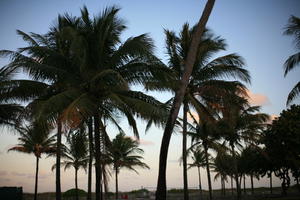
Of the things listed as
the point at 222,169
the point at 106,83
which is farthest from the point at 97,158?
the point at 222,169

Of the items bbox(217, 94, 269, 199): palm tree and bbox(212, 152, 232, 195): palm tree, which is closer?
bbox(217, 94, 269, 199): palm tree

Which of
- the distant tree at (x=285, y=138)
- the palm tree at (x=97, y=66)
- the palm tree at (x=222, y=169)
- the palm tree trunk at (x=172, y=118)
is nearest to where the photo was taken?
the palm tree trunk at (x=172, y=118)

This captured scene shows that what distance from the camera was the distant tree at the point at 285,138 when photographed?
85.4ft

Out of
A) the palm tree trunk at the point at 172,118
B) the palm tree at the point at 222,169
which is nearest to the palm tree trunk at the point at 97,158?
the palm tree trunk at the point at 172,118

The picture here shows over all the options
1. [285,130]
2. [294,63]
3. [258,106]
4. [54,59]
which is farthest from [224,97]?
[258,106]

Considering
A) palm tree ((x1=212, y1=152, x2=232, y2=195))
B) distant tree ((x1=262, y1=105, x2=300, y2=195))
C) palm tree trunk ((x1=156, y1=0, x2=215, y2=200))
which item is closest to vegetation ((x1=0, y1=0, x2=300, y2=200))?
palm tree trunk ((x1=156, y1=0, x2=215, y2=200))

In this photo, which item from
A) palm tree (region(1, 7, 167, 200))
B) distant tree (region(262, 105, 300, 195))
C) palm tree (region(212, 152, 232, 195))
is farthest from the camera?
palm tree (region(212, 152, 232, 195))

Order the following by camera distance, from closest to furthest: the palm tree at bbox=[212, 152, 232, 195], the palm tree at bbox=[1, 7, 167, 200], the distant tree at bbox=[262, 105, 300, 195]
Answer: the palm tree at bbox=[1, 7, 167, 200] → the distant tree at bbox=[262, 105, 300, 195] → the palm tree at bbox=[212, 152, 232, 195]

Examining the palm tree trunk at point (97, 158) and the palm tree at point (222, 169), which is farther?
the palm tree at point (222, 169)

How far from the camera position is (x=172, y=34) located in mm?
19141

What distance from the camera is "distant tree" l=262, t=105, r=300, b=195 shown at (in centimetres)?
2602

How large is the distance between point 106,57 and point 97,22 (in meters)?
1.56

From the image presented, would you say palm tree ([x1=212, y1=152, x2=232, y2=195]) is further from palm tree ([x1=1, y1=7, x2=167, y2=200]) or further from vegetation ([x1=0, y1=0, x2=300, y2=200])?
palm tree ([x1=1, y1=7, x2=167, y2=200])

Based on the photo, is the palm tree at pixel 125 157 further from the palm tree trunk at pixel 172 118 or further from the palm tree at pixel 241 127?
the palm tree trunk at pixel 172 118
